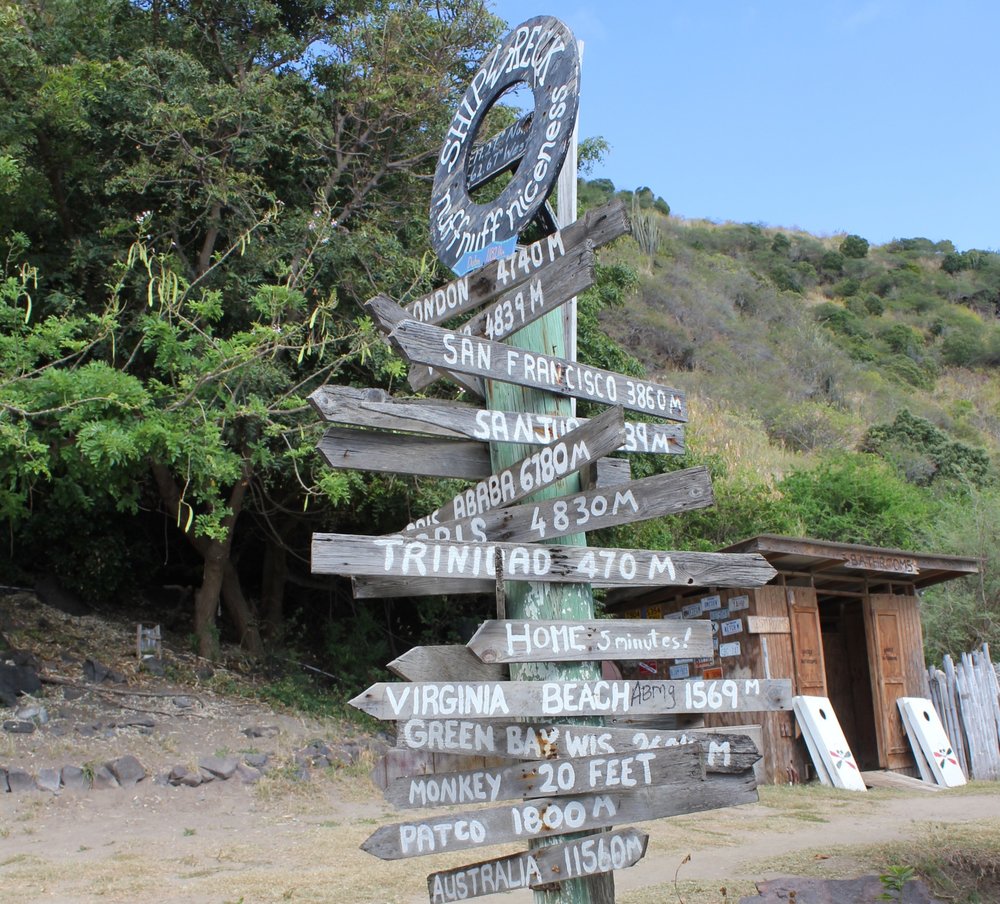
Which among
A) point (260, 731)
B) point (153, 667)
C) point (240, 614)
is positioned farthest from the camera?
point (240, 614)

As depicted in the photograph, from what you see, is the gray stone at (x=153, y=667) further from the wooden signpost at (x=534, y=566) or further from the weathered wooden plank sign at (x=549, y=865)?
the weathered wooden plank sign at (x=549, y=865)

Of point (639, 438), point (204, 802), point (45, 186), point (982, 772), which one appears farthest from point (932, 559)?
point (45, 186)

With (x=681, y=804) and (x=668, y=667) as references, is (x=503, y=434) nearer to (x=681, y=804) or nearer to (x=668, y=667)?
(x=681, y=804)

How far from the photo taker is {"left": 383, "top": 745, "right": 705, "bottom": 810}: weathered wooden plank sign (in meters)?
3.56

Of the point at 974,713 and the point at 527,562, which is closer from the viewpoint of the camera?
the point at 527,562

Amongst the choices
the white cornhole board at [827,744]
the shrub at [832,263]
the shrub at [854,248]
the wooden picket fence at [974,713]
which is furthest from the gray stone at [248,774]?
the shrub at [854,248]

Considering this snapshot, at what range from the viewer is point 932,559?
1327 cm

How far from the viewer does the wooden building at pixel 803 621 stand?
11945 millimetres

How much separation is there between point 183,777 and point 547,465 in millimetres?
7928

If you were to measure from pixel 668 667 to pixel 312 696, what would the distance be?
15.7ft

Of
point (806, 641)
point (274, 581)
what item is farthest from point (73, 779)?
point (806, 641)

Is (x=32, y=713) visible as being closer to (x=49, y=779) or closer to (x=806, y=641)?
(x=49, y=779)

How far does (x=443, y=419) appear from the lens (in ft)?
13.8

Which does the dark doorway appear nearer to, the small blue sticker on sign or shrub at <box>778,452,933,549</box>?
shrub at <box>778,452,933,549</box>
